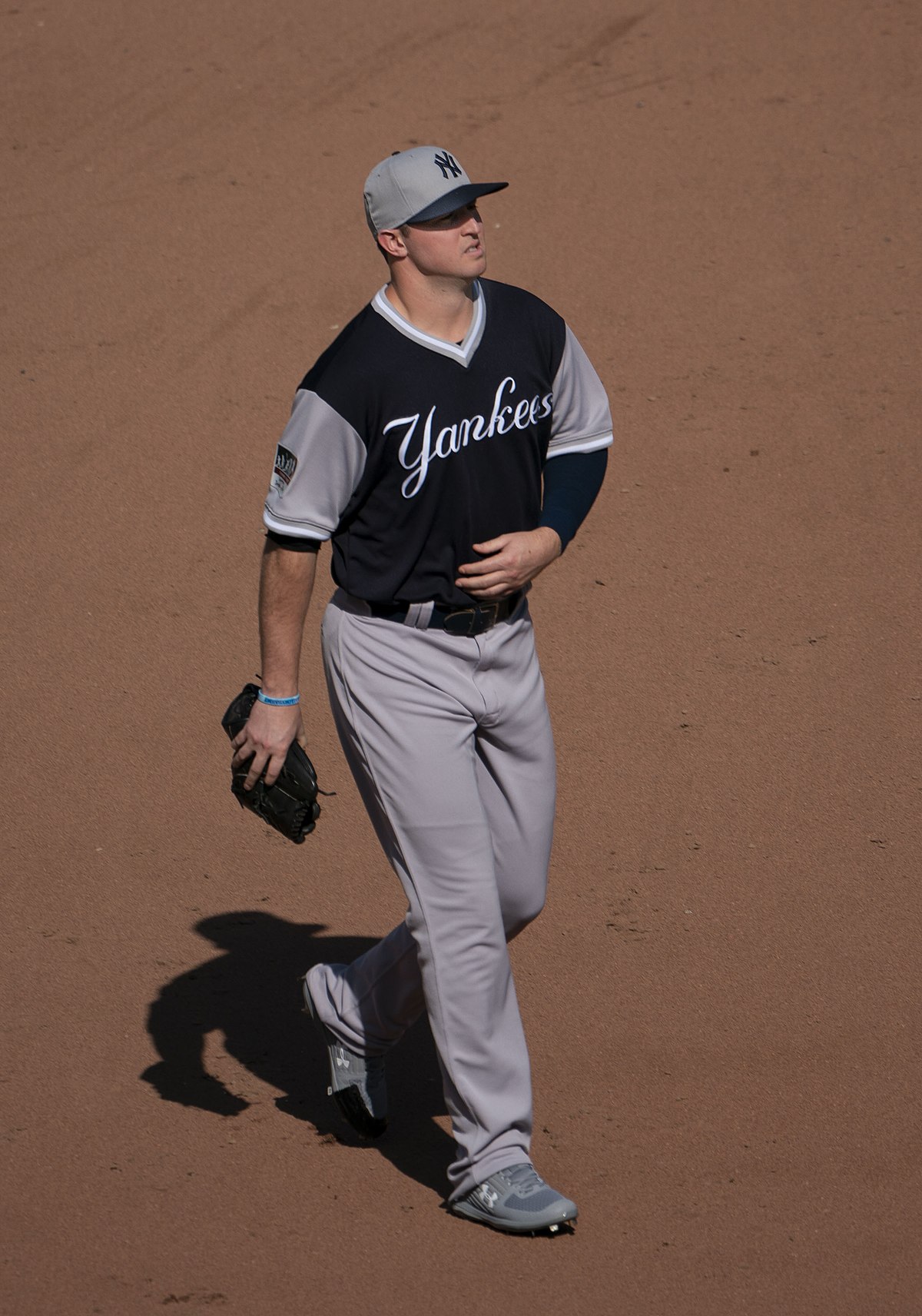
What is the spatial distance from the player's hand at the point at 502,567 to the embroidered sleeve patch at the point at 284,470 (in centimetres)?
44

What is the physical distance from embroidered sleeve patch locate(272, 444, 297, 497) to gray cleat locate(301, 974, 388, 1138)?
1.40 meters

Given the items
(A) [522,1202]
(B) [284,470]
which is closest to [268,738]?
(B) [284,470]

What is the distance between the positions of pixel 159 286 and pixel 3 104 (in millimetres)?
2957

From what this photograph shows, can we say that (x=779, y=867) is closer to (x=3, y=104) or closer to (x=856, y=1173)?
(x=856, y=1173)

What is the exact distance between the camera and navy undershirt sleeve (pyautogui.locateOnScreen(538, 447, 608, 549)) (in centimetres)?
384

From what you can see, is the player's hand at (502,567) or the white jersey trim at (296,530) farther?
the player's hand at (502,567)

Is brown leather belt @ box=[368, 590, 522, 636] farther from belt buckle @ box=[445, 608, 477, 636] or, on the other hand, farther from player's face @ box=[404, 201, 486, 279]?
player's face @ box=[404, 201, 486, 279]

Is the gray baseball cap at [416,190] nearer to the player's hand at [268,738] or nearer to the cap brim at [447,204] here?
the cap brim at [447,204]

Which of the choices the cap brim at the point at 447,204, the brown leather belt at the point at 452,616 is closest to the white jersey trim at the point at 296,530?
the brown leather belt at the point at 452,616

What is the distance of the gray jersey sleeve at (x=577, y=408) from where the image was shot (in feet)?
12.5

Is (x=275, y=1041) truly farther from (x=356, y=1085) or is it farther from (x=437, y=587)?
(x=437, y=587)

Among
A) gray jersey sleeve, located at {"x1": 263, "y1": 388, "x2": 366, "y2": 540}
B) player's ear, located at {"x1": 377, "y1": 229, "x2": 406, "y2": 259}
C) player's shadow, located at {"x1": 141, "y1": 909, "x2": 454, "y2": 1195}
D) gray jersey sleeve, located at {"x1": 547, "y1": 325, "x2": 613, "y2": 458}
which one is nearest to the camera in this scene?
gray jersey sleeve, located at {"x1": 263, "y1": 388, "x2": 366, "y2": 540}

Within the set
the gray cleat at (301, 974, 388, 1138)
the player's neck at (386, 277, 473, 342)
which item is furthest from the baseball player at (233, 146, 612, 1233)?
the gray cleat at (301, 974, 388, 1138)

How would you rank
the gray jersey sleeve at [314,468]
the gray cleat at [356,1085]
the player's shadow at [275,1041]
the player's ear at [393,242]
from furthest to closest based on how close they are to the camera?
the player's shadow at [275,1041], the gray cleat at [356,1085], the player's ear at [393,242], the gray jersey sleeve at [314,468]
